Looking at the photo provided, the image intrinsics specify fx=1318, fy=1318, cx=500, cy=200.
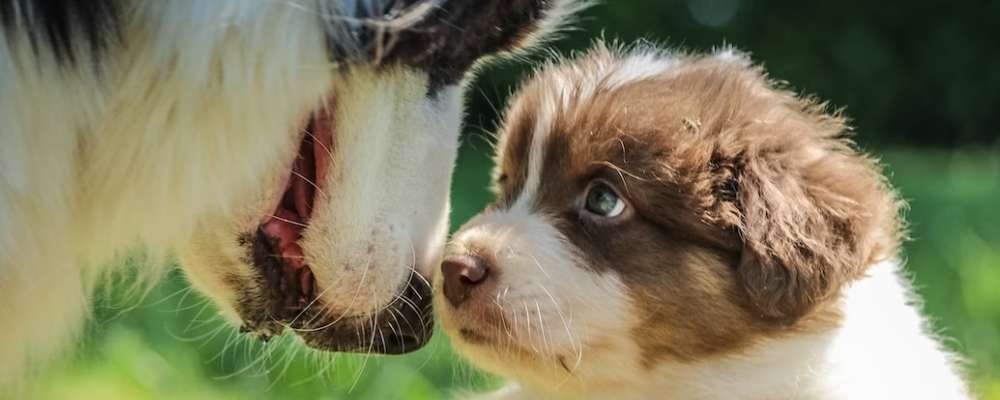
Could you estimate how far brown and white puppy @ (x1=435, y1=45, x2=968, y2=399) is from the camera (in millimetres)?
2316

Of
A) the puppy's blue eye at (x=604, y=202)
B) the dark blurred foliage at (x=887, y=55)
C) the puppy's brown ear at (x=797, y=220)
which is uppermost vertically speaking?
the dark blurred foliage at (x=887, y=55)

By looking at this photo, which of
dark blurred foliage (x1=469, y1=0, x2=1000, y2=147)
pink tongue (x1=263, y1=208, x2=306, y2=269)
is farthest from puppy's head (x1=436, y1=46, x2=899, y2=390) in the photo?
dark blurred foliage (x1=469, y1=0, x2=1000, y2=147)

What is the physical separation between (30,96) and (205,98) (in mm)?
254

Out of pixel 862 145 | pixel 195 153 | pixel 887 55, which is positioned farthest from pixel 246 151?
pixel 887 55

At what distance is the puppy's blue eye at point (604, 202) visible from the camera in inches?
94.9

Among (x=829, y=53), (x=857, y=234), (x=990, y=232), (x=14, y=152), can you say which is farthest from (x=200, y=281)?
(x=829, y=53)

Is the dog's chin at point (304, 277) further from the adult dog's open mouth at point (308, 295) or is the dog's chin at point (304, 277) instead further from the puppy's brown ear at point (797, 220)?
the puppy's brown ear at point (797, 220)

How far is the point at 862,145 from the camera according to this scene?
8547mm

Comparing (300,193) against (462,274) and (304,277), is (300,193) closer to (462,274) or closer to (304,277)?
(304,277)

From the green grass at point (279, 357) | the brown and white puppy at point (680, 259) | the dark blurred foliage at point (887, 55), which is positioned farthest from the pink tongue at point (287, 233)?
the dark blurred foliage at point (887, 55)

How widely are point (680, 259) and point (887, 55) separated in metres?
10.2

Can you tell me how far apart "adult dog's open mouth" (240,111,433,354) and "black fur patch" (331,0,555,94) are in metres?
0.20

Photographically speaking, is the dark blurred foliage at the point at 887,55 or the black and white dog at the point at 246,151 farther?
the dark blurred foliage at the point at 887,55

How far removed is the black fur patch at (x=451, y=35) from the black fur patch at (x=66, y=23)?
13.6 inches
